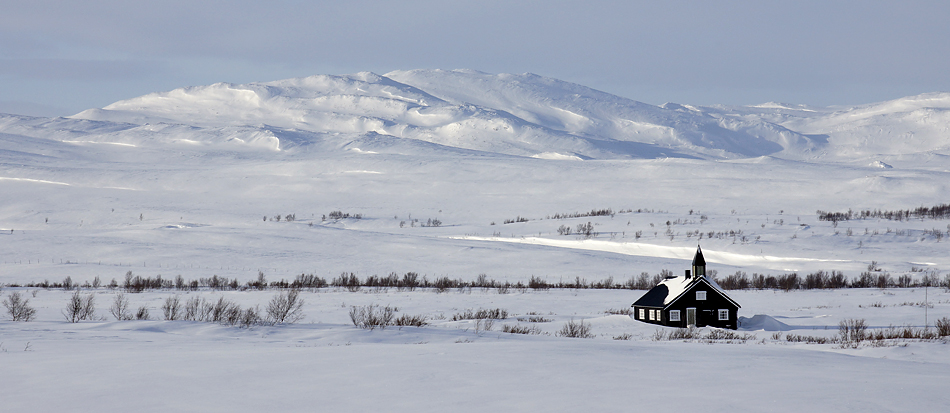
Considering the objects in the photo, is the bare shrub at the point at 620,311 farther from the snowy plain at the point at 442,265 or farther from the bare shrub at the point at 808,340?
the bare shrub at the point at 808,340

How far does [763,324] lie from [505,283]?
60.6 ft

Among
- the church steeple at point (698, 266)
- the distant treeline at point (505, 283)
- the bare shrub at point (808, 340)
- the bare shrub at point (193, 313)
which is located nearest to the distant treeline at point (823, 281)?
the distant treeline at point (505, 283)

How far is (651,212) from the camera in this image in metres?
71.6

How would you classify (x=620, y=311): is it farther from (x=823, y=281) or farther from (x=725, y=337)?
(x=823, y=281)

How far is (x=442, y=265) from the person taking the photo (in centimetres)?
4859

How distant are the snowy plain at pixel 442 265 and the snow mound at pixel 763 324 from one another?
44.3 inches

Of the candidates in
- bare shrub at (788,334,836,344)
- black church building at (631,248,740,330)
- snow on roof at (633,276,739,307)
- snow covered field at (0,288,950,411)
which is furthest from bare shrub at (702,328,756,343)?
snow covered field at (0,288,950,411)

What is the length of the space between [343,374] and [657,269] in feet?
131

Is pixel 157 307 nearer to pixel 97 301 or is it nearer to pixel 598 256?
pixel 97 301

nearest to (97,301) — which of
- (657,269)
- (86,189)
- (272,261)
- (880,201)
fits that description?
(272,261)

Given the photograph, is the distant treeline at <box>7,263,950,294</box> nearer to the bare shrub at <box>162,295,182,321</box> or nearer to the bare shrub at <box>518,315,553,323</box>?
the bare shrub at <box>518,315,553,323</box>

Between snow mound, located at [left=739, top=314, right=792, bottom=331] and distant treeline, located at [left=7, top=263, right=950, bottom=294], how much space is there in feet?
42.5

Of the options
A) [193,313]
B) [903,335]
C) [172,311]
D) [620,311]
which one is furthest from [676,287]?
[172,311]

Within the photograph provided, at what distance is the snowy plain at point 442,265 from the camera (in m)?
8.07
